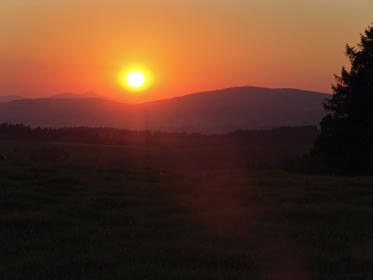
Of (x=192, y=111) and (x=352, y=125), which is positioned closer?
(x=352, y=125)

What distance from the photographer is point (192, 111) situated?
577ft

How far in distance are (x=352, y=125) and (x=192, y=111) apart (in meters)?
141

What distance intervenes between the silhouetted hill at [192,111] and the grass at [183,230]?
4919 inches

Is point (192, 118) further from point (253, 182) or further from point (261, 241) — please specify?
point (261, 241)

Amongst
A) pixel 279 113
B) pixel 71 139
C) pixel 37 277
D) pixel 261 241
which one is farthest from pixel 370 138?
pixel 279 113

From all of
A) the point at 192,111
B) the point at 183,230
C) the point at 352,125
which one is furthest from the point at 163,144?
the point at 192,111

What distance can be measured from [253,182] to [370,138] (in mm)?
17170

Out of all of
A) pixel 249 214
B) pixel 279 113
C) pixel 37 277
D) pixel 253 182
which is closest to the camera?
pixel 37 277

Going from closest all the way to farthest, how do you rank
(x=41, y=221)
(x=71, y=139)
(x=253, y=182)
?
(x=41, y=221) → (x=253, y=182) → (x=71, y=139)

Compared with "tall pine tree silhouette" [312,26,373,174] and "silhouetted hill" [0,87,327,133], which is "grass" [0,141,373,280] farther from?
"silhouetted hill" [0,87,327,133]

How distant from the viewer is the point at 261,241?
35.2 feet

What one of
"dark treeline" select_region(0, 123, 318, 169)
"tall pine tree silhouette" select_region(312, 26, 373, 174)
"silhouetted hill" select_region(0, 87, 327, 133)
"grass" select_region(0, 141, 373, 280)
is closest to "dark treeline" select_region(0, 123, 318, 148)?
"dark treeline" select_region(0, 123, 318, 169)

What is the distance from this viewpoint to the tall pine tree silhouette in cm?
3512

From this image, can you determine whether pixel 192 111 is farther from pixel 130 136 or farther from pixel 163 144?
pixel 163 144
